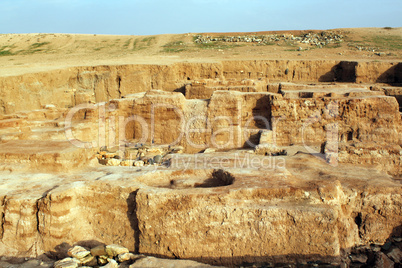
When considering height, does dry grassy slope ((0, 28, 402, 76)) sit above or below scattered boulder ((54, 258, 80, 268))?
above

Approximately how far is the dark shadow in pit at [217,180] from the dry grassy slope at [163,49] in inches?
501

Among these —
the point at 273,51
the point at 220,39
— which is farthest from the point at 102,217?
the point at 220,39

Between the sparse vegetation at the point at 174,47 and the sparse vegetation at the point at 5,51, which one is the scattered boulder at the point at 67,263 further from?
the sparse vegetation at the point at 5,51

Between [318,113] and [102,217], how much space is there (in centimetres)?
517

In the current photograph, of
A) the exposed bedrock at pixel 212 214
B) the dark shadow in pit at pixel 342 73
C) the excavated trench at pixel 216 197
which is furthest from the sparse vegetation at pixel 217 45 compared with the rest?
the exposed bedrock at pixel 212 214

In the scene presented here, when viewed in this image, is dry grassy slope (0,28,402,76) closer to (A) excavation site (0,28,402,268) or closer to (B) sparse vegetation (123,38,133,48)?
(B) sparse vegetation (123,38,133,48)

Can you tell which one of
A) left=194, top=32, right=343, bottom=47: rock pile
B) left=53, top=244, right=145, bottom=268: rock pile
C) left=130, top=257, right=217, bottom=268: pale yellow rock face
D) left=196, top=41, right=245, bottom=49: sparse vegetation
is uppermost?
left=194, top=32, right=343, bottom=47: rock pile

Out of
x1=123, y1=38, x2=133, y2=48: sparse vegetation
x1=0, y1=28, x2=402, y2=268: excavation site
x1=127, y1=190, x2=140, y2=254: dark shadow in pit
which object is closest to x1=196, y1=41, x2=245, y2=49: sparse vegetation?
x1=123, y1=38, x2=133, y2=48: sparse vegetation

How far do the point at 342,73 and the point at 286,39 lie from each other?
378 inches

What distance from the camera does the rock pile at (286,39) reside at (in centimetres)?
2199

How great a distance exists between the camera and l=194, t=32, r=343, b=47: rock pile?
2199cm

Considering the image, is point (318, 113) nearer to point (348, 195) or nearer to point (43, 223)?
point (348, 195)

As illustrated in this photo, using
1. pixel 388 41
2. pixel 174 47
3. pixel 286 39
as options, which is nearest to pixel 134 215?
pixel 174 47

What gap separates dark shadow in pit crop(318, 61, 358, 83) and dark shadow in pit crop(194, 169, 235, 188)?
11.0m
